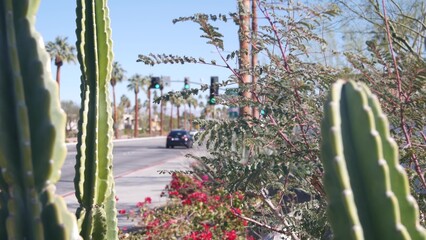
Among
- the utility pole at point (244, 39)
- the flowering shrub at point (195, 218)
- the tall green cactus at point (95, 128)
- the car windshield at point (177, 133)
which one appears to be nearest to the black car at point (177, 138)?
the car windshield at point (177, 133)

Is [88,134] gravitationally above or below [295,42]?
below

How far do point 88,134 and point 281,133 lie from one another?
1.80 meters

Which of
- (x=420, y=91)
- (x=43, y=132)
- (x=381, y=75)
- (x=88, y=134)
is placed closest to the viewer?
(x=43, y=132)

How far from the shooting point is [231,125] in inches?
160

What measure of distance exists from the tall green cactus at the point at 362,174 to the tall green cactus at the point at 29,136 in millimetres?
705

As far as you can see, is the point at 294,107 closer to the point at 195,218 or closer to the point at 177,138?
the point at 195,218

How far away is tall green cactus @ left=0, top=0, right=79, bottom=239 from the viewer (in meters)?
1.62

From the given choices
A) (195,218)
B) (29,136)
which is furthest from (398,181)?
(195,218)

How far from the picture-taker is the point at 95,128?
7.55 ft

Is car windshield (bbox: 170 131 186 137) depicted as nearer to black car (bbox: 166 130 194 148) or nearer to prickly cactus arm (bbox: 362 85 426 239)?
black car (bbox: 166 130 194 148)

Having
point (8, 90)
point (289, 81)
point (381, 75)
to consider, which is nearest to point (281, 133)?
point (289, 81)

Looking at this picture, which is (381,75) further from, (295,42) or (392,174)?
(392,174)

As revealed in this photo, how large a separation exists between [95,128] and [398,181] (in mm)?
1231

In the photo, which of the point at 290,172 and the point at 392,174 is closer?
the point at 392,174
